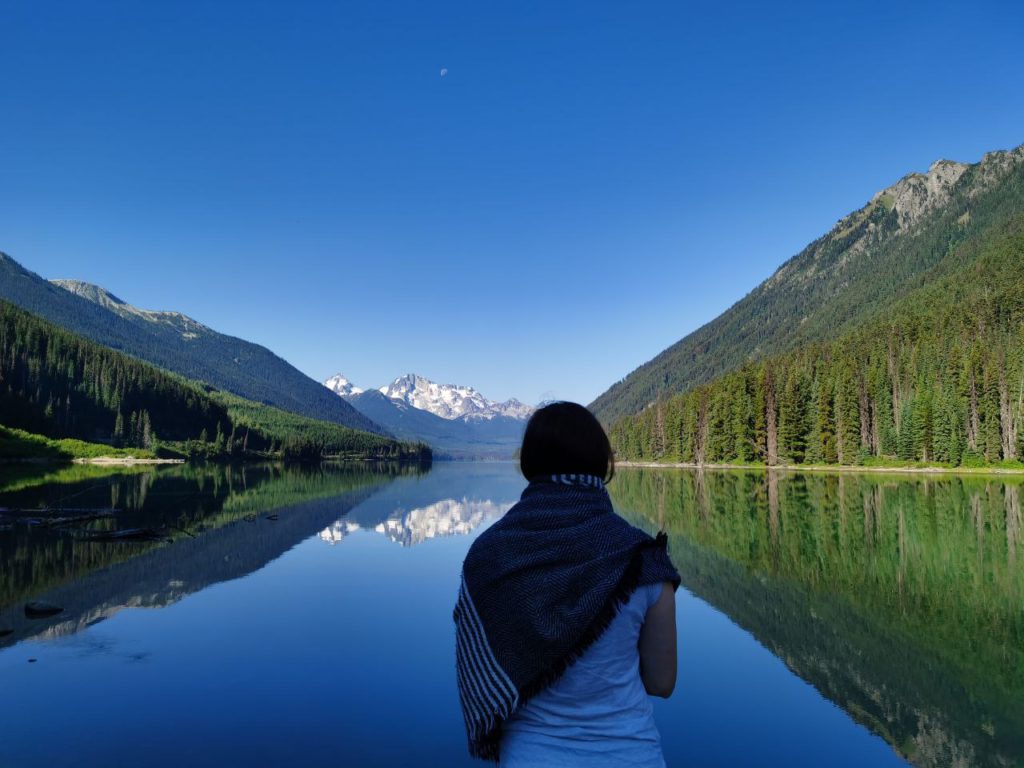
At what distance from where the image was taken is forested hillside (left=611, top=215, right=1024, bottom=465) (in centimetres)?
8319

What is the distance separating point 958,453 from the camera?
80812 mm

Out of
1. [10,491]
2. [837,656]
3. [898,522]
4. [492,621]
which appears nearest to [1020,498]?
[898,522]

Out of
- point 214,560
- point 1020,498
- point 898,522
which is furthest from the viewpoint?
point 1020,498

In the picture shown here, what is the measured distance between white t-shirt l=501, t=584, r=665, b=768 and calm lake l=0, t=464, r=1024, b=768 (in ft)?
21.3

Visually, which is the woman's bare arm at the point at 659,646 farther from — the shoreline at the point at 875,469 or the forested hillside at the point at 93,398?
the forested hillside at the point at 93,398

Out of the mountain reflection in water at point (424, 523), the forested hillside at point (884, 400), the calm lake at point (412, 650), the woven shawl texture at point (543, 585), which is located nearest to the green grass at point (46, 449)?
the mountain reflection in water at point (424, 523)

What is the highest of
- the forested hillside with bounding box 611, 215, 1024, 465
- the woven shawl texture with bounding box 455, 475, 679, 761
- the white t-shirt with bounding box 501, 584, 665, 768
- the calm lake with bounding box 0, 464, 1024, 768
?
the forested hillside with bounding box 611, 215, 1024, 465

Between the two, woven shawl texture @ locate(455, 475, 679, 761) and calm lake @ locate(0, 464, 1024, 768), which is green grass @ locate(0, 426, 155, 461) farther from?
woven shawl texture @ locate(455, 475, 679, 761)

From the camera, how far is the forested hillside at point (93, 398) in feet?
444

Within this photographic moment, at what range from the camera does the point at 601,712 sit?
10.7 ft

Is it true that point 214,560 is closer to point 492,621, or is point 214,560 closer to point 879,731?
point 879,731

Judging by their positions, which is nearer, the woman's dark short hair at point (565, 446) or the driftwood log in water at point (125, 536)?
the woman's dark short hair at point (565, 446)

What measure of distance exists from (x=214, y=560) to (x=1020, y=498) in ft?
155

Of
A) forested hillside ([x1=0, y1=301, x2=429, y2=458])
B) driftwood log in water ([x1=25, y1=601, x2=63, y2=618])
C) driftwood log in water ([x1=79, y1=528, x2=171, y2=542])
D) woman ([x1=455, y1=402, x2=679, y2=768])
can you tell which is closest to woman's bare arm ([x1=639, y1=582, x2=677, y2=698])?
woman ([x1=455, y1=402, x2=679, y2=768])
